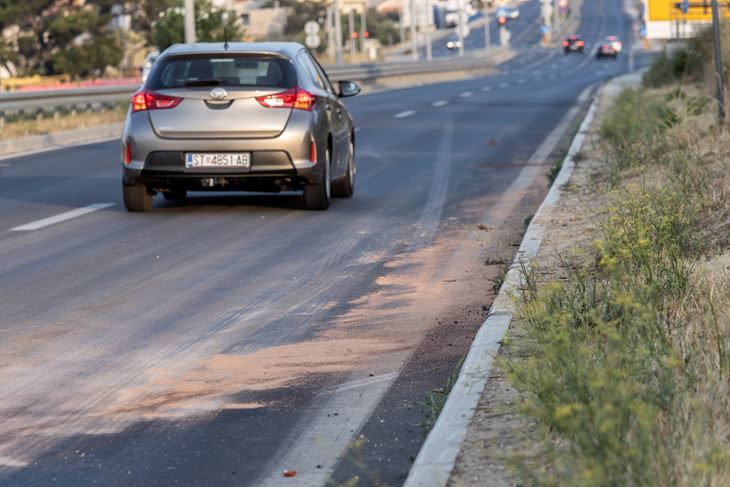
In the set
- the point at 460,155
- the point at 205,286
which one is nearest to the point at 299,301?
the point at 205,286

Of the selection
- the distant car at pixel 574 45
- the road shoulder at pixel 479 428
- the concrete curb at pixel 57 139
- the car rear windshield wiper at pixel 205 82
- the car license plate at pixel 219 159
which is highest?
the car rear windshield wiper at pixel 205 82

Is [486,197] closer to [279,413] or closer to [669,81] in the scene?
[279,413]

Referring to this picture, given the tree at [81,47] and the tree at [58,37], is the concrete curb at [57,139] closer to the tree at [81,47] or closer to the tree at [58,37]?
the tree at [81,47]

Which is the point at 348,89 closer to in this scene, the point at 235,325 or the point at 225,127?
the point at 225,127

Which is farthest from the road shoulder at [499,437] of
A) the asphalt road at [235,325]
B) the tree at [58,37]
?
the tree at [58,37]

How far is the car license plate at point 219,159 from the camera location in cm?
1345

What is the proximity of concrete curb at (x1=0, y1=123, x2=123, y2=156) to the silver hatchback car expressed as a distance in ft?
29.6

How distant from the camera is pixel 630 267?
7.66 m

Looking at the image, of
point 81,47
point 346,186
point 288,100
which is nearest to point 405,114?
point 346,186

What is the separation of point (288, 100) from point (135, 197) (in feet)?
5.34

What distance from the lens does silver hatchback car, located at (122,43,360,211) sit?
1346 cm

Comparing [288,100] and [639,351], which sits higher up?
[288,100]

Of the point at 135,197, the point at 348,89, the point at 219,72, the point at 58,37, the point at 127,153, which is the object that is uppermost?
the point at 219,72

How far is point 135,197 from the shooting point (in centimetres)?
1383
